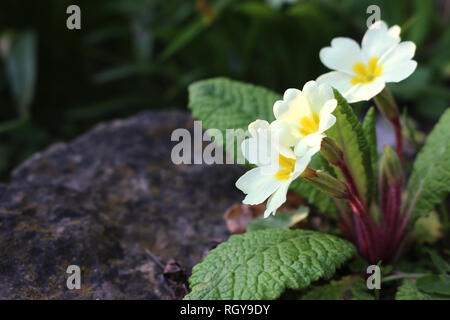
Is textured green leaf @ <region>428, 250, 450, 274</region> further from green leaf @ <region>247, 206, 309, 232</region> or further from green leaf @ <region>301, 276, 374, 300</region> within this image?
green leaf @ <region>247, 206, 309, 232</region>

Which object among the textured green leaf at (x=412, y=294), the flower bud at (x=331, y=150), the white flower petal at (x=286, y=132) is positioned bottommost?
the textured green leaf at (x=412, y=294)

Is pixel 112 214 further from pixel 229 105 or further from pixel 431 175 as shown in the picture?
pixel 431 175

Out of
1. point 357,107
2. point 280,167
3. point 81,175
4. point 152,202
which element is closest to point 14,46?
point 81,175

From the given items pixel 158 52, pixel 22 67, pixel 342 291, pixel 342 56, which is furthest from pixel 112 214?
pixel 158 52

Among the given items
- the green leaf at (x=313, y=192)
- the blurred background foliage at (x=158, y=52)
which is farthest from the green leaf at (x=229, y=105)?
the blurred background foliage at (x=158, y=52)

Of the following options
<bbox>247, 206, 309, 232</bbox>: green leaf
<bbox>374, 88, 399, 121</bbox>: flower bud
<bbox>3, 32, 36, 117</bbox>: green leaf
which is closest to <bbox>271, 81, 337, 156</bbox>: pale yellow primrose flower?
<bbox>374, 88, 399, 121</bbox>: flower bud

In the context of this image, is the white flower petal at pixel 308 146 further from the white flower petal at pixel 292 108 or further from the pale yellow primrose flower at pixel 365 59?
the pale yellow primrose flower at pixel 365 59

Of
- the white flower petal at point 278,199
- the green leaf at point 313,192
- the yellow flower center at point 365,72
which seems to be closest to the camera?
the white flower petal at point 278,199
